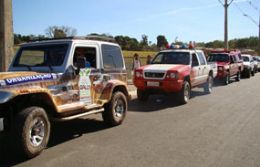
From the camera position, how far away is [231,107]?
462 inches

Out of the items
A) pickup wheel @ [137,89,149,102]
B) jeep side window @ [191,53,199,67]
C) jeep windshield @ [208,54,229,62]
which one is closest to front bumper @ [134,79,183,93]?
pickup wheel @ [137,89,149,102]

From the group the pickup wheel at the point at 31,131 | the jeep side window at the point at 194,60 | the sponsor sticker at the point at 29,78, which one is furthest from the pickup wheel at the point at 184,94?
the pickup wheel at the point at 31,131

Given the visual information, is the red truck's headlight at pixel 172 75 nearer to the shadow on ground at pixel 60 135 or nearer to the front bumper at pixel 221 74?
the shadow on ground at pixel 60 135

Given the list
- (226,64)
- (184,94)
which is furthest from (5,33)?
(226,64)

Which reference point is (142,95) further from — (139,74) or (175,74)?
(175,74)

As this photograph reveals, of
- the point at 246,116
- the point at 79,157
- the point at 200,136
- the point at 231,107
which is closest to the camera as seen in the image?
the point at 79,157

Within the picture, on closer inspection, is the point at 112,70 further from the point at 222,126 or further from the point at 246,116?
the point at 246,116

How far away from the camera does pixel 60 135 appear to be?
764 centimetres

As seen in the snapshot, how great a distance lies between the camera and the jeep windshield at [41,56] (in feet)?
23.7

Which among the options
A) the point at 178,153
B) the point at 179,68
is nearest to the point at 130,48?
the point at 179,68

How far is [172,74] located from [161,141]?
532cm

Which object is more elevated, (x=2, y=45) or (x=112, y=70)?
(x=2, y=45)

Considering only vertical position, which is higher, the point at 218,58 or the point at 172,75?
the point at 218,58

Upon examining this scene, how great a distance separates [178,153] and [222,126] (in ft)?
9.14
